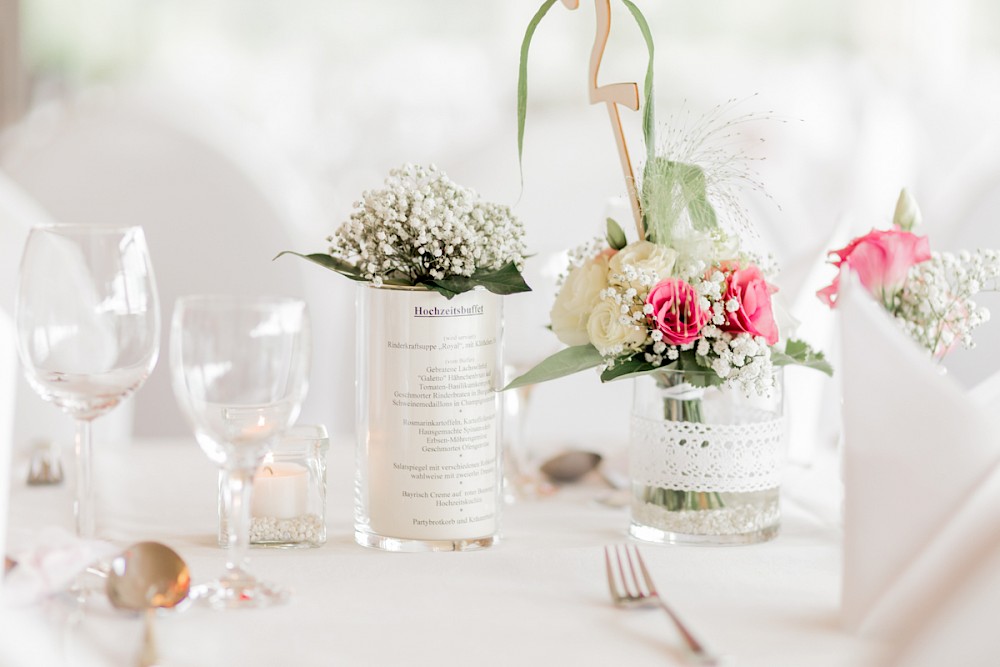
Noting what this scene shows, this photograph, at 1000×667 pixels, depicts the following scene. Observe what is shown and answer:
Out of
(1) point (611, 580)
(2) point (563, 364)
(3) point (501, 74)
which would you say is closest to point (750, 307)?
(2) point (563, 364)

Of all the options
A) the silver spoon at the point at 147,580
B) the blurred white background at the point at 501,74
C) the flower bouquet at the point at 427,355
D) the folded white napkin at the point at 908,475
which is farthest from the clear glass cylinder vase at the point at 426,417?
the blurred white background at the point at 501,74

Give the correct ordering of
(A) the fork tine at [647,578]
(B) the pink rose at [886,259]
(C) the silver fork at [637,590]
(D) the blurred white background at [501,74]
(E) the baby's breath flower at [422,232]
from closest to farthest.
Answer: (C) the silver fork at [637,590] → (A) the fork tine at [647,578] → (E) the baby's breath flower at [422,232] → (B) the pink rose at [886,259] → (D) the blurred white background at [501,74]

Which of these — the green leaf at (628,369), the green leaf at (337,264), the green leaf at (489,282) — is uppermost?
the green leaf at (337,264)

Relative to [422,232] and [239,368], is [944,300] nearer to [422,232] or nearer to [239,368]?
[422,232]

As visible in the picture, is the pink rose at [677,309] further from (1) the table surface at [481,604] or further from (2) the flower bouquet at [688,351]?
(1) the table surface at [481,604]

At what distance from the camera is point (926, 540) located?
782 millimetres

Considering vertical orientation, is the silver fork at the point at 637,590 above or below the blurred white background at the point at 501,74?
below

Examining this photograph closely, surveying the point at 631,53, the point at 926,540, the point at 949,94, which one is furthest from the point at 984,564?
the point at 631,53

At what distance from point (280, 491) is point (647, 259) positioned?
0.36 meters

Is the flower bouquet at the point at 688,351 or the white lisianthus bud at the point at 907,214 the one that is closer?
the flower bouquet at the point at 688,351

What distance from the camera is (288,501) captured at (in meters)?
1.01

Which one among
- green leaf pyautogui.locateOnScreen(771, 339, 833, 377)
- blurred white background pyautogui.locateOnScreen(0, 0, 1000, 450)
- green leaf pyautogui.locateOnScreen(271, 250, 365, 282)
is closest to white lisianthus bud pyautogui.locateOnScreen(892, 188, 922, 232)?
green leaf pyautogui.locateOnScreen(771, 339, 833, 377)

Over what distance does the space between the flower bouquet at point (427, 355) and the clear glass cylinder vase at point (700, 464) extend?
0.14 metres

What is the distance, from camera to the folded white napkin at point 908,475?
2.55 feet
